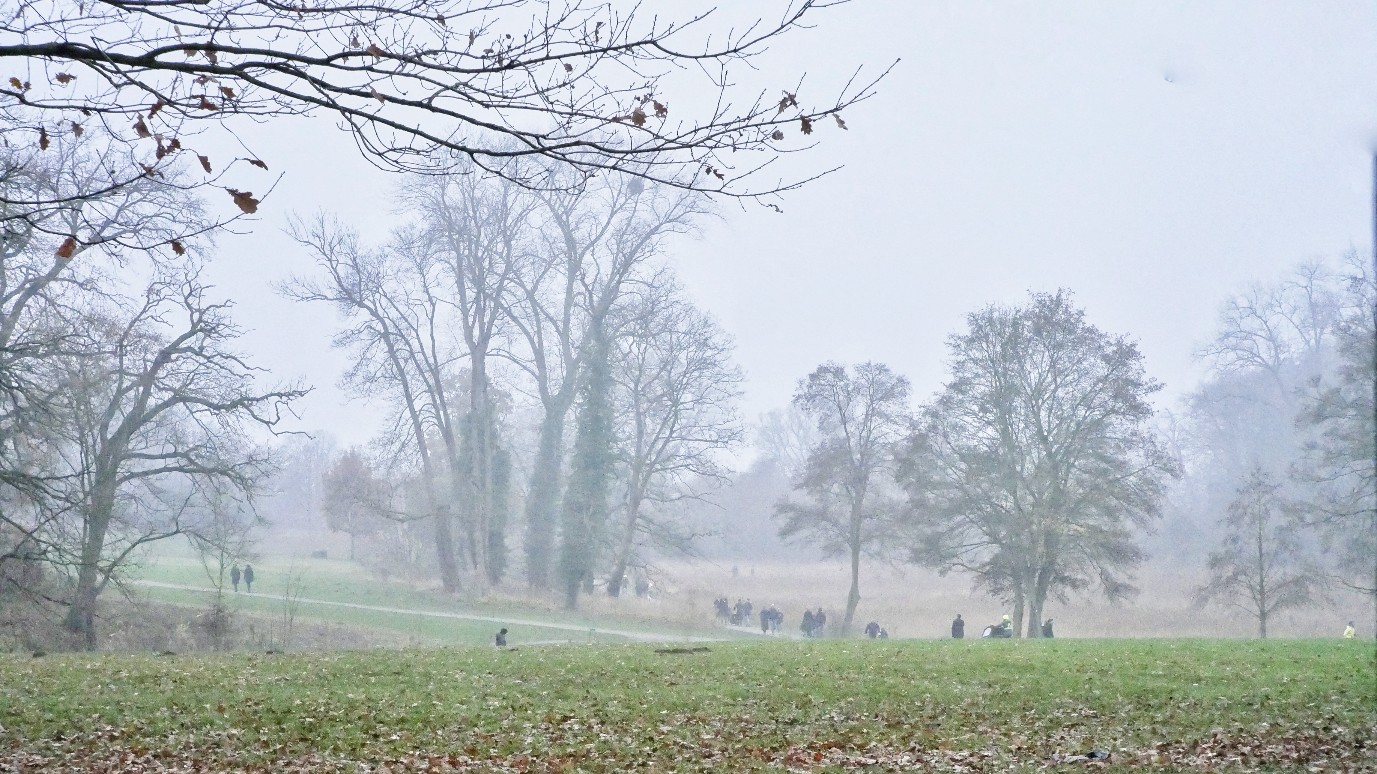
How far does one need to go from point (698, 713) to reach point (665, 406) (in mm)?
33346

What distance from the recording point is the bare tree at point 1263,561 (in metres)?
30.9

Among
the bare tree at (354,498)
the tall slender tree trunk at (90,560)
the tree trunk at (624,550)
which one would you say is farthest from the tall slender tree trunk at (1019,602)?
the tall slender tree trunk at (90,560)

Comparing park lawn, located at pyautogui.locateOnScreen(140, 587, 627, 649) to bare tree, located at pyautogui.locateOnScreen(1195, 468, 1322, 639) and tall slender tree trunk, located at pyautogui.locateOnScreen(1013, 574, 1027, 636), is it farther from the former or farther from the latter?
bare tree, located at pyautogui.locateOnScreen(1195, 468, 1322, 639)

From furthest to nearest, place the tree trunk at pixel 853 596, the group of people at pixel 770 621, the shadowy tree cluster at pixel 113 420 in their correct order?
the group of people at pixel 770 621, the tree trunk at pixel 853 596, the shadowy tree cluster at pixel 113 420

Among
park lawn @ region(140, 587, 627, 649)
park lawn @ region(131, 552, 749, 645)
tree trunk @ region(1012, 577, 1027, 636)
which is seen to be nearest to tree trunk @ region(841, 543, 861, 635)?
park lawn @ region(131, 552, 749, 645)

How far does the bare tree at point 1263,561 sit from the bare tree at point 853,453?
11.1 metres

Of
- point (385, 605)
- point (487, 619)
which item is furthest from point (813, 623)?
point (385, 605)

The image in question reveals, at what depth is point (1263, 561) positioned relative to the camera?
31.4m

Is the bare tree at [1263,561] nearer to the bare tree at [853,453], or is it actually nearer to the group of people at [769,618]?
the bare tree at [853,453]

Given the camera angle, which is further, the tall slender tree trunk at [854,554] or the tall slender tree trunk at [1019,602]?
Result: the tall slender tree trunk at [854,554]

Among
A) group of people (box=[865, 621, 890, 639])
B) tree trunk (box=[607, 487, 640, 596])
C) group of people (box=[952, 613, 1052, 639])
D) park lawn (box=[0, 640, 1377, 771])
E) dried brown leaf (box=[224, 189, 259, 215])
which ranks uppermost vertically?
dried brown leaf (box=[224, 189, 259, 215])

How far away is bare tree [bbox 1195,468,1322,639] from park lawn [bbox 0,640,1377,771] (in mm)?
17321

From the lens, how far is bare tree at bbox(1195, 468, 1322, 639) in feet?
101

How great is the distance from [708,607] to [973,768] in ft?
120
